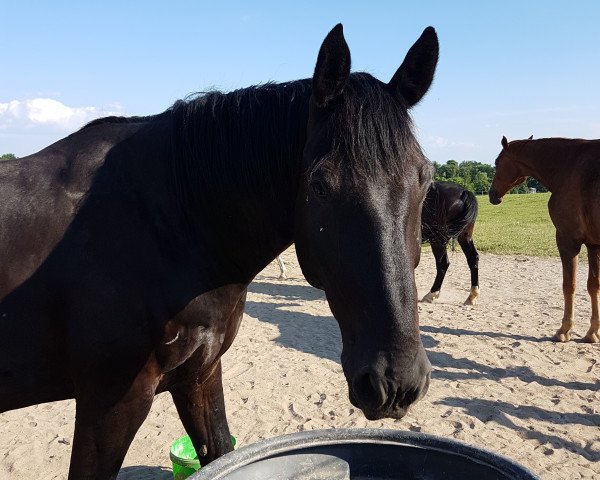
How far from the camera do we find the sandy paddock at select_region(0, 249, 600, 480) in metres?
3.58

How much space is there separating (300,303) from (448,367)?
3.64m

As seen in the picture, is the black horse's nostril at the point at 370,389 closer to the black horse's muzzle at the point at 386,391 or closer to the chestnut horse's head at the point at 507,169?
the black horse's muzzle at the point at 386,391

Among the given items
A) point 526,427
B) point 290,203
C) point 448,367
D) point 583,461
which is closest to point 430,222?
point 448,367

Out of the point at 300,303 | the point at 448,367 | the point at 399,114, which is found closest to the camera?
the point at 399,114

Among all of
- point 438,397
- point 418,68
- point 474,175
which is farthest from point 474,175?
point 418,68

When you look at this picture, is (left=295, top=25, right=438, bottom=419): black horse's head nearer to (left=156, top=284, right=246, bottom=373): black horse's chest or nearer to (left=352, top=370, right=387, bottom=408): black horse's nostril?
(left=352, top=370, right=387, bottom=408): black horse's nostril

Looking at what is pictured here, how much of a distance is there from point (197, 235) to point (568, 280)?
5910 mm

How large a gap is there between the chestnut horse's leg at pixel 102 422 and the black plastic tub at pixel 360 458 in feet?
1.83

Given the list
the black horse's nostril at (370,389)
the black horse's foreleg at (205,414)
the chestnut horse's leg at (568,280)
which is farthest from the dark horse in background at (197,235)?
the chestnut horse's leg at (568,280)

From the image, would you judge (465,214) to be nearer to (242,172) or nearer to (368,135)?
(242,172)

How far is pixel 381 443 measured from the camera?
5.82 ft

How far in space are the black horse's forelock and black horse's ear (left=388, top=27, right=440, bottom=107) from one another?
0.16m

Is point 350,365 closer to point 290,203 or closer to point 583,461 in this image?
point 290,203

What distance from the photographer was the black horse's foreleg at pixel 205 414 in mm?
2424
